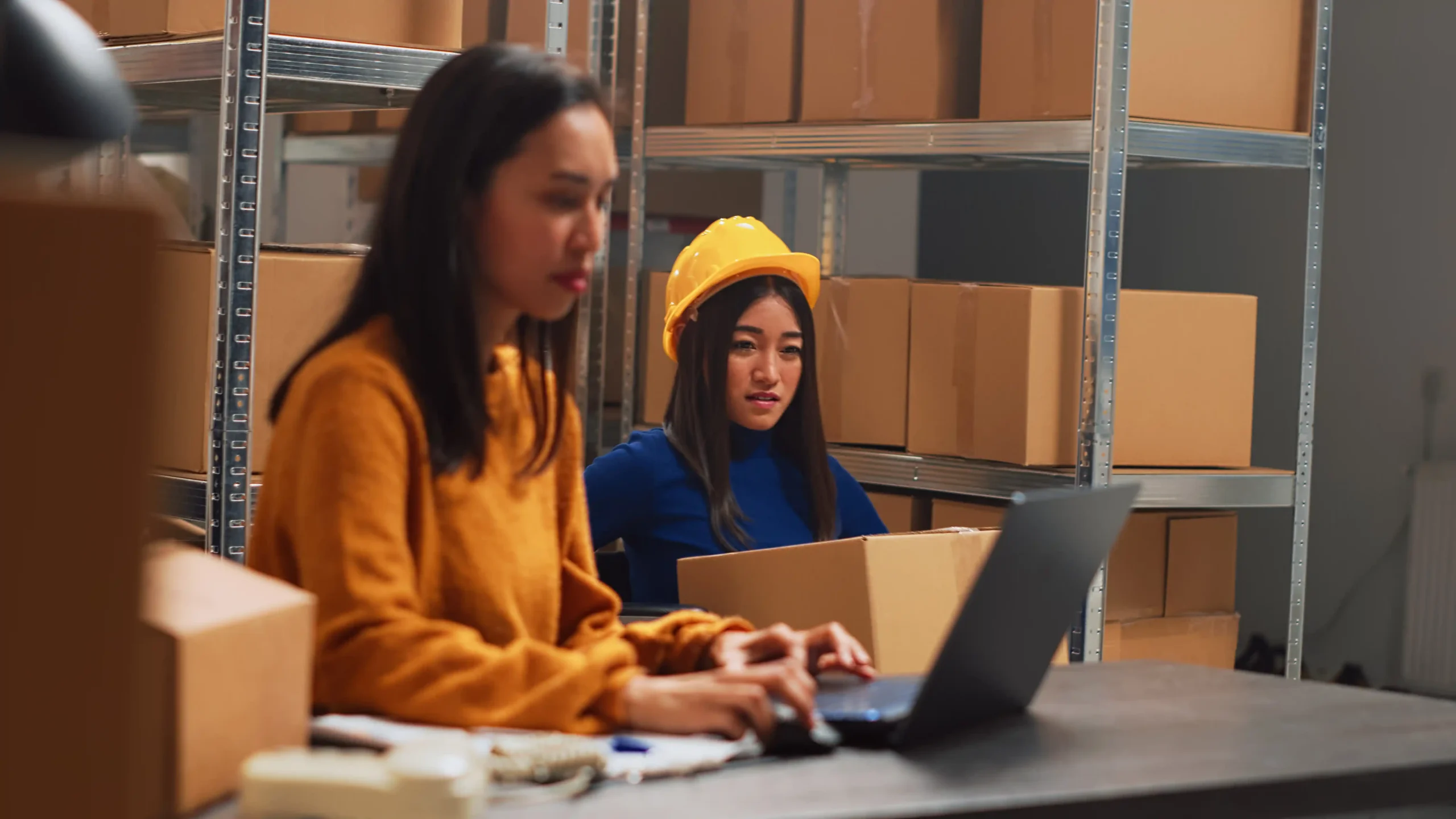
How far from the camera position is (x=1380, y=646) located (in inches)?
189

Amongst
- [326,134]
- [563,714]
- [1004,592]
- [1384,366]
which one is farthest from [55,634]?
[1384,366]

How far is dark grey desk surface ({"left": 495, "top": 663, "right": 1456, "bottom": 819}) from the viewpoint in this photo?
113 cm

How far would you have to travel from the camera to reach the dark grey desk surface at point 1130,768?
1.13 meters

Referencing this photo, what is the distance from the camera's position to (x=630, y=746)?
49.8 inches

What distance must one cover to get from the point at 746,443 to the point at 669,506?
0.21 metres

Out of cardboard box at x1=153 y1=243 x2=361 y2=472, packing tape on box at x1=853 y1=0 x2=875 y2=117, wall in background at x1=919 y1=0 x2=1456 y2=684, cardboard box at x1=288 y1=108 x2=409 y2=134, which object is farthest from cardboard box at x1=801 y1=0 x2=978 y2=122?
wall in background at x1=919 y1=0 x2=1456 y2=684

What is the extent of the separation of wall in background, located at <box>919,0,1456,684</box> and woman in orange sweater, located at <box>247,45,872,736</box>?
3.70m

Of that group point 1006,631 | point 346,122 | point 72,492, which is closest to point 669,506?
point 1006,631

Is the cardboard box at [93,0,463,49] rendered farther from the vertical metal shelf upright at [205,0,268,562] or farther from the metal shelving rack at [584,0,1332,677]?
the metal shelving rack at [584,0,1332,677]

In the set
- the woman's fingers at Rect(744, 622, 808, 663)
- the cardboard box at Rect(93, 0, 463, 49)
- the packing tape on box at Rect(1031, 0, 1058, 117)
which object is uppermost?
the packing tape on box at Rect(1031, 0, 1058, 117)

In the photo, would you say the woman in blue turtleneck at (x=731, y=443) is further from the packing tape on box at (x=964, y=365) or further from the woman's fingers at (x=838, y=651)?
the woman's fingers at (x=838, y=651)

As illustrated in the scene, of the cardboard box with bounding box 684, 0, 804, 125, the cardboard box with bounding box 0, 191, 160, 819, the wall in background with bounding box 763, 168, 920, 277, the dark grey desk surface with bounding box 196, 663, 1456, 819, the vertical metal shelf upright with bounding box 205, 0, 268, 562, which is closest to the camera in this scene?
the cardboard box with bounding box 0, 191, 160, 819

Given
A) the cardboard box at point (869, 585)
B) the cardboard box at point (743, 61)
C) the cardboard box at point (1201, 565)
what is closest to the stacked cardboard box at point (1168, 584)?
the cardboard box at point (1201, 565)

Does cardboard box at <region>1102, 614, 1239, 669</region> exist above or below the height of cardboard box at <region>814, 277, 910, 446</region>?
below
